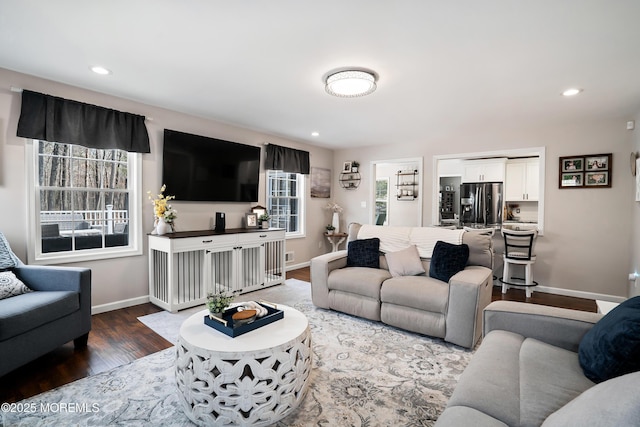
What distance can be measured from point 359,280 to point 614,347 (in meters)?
2.11

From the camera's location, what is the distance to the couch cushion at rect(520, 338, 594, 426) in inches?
44.8

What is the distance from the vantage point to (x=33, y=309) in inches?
82.8

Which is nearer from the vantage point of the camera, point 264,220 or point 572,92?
point 572,92

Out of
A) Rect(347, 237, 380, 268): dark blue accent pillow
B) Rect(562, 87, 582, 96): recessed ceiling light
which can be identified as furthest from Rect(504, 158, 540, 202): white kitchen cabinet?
Rect(347, 237, 380, 268): dark blue accent pillow

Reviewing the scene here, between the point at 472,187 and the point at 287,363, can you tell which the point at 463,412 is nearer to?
the point at 287,363

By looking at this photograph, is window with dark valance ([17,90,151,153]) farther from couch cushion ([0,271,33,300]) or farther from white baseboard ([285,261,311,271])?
white baseboard ([285,261,311,271])

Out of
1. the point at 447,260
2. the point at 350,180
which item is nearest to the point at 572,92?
the point at 447,260

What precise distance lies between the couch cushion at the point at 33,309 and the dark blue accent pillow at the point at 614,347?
10.6ft

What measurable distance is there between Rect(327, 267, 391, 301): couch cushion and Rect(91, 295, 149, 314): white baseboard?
7.55 ft

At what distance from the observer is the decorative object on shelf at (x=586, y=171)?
4051 millimetres

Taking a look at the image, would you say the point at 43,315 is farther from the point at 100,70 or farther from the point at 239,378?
the point at 100,70

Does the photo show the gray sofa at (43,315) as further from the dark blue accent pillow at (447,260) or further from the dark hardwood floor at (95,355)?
the dark blue accent pillow at (447,260)

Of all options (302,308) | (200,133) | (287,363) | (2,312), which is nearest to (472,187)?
(302,308)

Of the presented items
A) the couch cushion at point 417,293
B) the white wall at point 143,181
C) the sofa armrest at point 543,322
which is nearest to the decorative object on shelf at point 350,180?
the white wall at point 143,181
